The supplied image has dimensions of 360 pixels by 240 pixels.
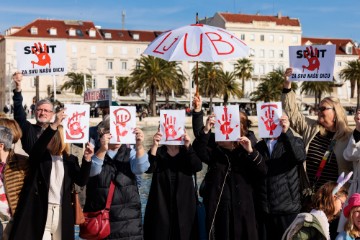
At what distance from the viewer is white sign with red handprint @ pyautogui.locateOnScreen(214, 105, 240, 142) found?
6535 millimetres

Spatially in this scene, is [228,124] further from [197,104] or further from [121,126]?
[121,126]

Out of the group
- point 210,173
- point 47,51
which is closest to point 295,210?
point 210,173

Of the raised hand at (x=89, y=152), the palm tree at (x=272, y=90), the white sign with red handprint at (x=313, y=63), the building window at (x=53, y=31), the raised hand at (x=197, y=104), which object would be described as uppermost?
the building window at (x=53, y=31)

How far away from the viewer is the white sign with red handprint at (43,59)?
8.12 meters

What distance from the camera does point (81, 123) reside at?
6.39 meters

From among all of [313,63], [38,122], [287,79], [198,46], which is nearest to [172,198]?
[38,122]

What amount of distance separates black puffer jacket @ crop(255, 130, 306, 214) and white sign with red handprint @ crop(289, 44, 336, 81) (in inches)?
52.6

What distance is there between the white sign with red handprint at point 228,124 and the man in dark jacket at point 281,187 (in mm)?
474

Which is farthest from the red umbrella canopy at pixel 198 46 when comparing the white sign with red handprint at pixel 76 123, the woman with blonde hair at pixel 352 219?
the woman with blonde hair at pixel 352 219

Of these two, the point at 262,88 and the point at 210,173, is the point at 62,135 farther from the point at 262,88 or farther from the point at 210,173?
the point at 262,88

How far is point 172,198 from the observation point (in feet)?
21.8

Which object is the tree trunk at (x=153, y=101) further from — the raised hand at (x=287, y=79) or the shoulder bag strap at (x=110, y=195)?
the shoulder bag strap at (x=110, y=195)

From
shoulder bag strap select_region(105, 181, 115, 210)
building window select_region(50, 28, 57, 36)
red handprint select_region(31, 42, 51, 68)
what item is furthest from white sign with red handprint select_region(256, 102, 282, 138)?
building window select_region(50, 28, 57, 36)

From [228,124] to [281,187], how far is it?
2.92ft
